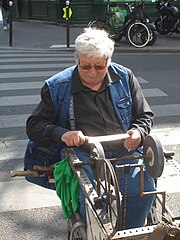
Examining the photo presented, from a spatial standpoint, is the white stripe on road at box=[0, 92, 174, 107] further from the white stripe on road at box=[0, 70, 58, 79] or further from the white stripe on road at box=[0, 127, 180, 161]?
the white stripe on road at box=[0, 70, 58, 79]

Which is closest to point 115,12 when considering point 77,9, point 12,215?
point 77,9

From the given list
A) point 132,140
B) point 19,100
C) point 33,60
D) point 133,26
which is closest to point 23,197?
point 132,140

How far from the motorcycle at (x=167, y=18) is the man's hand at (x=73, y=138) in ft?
38.4

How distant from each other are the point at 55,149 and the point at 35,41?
38.0 feet

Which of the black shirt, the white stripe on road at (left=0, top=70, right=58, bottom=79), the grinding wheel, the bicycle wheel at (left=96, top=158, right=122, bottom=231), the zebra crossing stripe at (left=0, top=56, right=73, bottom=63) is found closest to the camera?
the bicycle wheel at (left=96, top=158, right=122, bottom=231)

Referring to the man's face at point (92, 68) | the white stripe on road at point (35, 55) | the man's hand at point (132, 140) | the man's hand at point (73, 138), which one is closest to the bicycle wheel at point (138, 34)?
the white stripe on road at point (35, 55)

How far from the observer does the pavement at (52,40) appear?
12.4 metres

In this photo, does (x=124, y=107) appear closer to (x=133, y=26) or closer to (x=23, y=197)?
(x=23, y=197)

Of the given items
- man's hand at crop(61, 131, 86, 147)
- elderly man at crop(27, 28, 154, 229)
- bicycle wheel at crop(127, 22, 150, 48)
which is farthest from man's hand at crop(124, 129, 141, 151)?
bicycle wheel at crop(127, 22, 150, 48)

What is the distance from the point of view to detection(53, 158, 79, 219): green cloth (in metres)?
2.62

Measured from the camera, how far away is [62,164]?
8.98 feet

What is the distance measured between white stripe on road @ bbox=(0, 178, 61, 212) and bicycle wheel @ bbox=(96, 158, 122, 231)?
61.8 inches

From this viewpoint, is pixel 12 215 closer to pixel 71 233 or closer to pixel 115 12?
pixel 71 233

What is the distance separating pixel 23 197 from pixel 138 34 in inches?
367
